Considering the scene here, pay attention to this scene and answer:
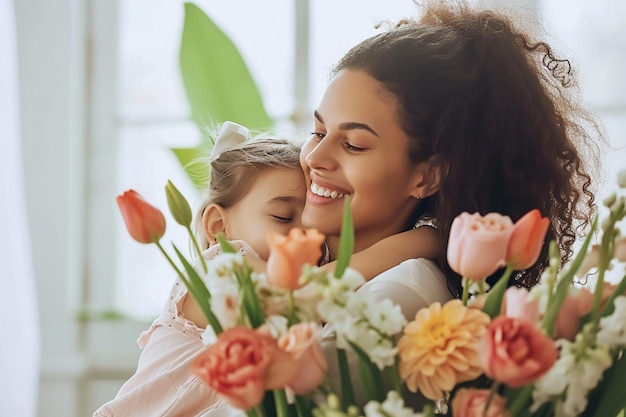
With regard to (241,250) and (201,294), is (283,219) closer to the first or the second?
(241,250)

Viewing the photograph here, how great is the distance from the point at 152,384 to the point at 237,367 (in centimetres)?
65

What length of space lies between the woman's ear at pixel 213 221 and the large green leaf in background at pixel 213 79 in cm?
78

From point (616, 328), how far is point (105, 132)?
2581 mm

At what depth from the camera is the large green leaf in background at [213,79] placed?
2.35m

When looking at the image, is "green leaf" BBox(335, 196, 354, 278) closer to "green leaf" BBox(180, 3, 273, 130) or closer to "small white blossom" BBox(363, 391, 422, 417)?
"small white blossom" BBox(363, 391, 422, 417)

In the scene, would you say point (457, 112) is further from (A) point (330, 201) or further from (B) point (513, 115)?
(A) point (330, 201)

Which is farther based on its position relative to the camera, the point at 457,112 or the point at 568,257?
the point at 568,257

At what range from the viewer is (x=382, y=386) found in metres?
0.81

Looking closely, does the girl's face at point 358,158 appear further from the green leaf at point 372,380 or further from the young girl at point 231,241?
the green leaf at point 372,380

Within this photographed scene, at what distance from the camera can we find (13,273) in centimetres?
271

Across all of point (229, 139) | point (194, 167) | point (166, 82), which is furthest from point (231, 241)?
point (166, 82)

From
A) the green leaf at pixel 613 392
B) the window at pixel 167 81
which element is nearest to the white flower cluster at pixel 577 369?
the green leaf at pixel 613 392

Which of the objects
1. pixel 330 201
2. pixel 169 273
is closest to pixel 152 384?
pixel 330 201

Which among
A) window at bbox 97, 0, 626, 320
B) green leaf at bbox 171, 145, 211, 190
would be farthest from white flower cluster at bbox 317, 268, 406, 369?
window at bbox 97, 0, 626, 320
